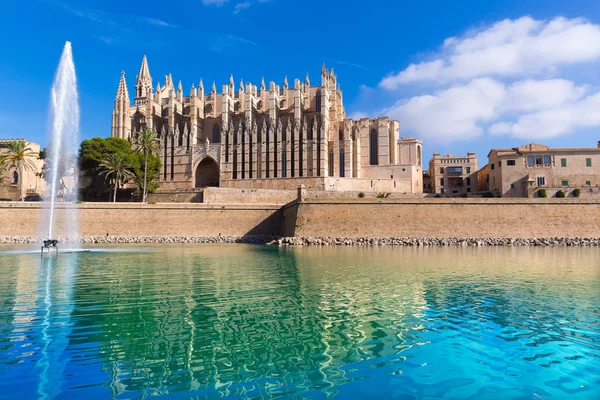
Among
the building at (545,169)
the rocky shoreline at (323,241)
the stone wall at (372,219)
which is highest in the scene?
the building at (545,169)

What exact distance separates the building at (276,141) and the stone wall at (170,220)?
46.4ft

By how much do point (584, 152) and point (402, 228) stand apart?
21605mm

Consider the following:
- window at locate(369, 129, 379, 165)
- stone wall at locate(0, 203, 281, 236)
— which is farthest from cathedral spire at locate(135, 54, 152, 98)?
stone wall at locate(0, 203, 281, 236)

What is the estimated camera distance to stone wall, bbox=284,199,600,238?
102ft

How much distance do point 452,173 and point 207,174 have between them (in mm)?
33658

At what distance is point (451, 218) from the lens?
32094mm

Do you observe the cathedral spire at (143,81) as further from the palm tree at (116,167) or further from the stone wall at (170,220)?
the stone wall at (170,220)

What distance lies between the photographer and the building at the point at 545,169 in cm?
4106

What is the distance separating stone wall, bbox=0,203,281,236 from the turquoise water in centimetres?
2267

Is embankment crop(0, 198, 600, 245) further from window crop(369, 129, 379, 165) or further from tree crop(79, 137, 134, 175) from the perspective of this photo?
window crop(369, 129, 379, 165)

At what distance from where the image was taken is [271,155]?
54250 millimetres

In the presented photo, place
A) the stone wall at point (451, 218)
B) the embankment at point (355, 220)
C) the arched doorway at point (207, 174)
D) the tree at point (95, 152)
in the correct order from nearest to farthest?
1. the stone wall at point (451, 218)
2. the embankment at point (355, 220)
3. the tree at point (95, 152)
4. the arched doorway at point (207, 174)

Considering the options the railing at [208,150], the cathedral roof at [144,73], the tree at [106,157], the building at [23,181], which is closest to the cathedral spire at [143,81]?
the cathedral roof at [144,73]

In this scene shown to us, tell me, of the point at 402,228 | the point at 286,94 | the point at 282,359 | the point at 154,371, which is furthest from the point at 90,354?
the point at 286,94
